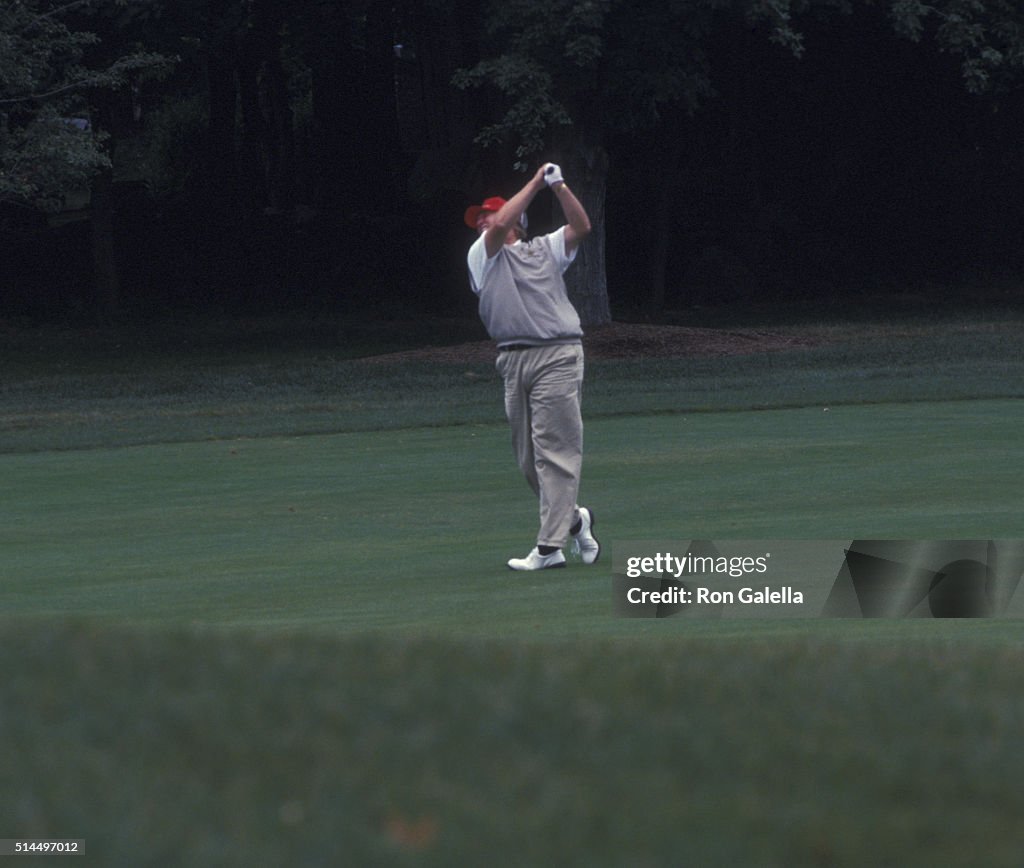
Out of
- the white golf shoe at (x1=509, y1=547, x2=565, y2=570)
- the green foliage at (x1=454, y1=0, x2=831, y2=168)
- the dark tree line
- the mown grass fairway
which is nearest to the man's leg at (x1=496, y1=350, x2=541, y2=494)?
the white golf shoe at (x1=509, y1=547, x2=565, y2=570)

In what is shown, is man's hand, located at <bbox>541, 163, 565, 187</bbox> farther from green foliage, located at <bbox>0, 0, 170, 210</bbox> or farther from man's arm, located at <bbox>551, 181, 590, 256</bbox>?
green foliage, located at <bbox>0, 0, 170, 210</bbox>

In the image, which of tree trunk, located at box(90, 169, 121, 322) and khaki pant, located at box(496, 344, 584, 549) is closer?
khaki pant, located at box(496, 344, 584, 549)

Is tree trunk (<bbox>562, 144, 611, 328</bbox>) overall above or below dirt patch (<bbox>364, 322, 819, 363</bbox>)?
above

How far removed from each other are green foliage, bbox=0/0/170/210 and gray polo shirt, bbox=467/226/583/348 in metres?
18.2

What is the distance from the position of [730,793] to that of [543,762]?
492 mm

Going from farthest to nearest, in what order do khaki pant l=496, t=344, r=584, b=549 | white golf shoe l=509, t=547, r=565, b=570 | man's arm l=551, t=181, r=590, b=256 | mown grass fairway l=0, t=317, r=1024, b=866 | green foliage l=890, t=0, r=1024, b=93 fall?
green foliage l=890, t=0, r=1024, b=93
khaki pant l=496, t=344, r=584, b=549
white golf shoe l=509, t=547, r=565, b=570
man's arm l=551, t=181, r=590, b=256
mown grass fairway l=0, t=317, r=1024, b=866

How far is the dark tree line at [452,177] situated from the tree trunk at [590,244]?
131 millimetres

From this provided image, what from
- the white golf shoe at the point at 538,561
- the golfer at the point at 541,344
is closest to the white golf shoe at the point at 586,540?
the golfer at the point at 541,344

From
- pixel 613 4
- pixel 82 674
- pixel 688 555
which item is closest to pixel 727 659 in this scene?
pixel 82 674

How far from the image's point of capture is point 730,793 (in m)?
4.39

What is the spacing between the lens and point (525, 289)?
9.95 m

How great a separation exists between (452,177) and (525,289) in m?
28.2

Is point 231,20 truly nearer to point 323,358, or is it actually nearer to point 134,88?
point 323,358

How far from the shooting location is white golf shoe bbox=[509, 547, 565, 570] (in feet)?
32.2
